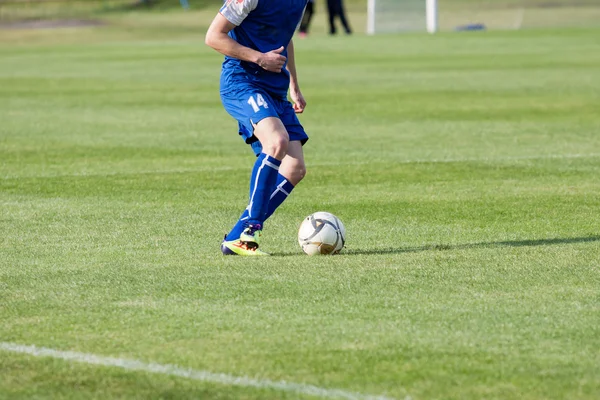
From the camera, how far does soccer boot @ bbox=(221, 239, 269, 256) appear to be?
26.5 feet

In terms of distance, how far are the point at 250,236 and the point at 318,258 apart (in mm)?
476

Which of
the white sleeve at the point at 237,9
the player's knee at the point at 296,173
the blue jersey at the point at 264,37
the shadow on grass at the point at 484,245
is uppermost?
the white sleeve at the point at 237,9

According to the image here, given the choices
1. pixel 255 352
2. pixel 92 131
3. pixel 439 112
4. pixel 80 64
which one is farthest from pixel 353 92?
pixel 255 352

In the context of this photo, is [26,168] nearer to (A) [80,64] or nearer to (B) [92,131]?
(B) [92,131]

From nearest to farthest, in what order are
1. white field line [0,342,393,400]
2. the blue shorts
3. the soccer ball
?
white field line [0,342,393,400] < the soccer ball < the blue shorts

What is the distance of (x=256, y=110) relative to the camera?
816 cm

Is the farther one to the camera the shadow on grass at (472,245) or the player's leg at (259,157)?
the shadow on grass at (472,245)

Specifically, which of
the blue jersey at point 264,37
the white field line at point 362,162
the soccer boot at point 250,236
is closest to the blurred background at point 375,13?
the white field line at point 362,162

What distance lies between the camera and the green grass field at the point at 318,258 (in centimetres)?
530

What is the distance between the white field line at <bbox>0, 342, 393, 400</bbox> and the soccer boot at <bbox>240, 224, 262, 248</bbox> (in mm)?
2546

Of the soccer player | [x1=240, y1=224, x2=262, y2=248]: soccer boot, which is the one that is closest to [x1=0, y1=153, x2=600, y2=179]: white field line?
the soccer player

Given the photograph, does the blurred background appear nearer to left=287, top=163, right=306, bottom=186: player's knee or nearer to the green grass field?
the green grass field

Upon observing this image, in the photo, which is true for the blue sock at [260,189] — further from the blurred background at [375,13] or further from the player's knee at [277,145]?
the blurred background at [375,13]

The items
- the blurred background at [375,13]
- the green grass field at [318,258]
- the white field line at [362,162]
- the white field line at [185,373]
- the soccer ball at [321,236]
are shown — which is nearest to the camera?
the white field line at [185,373]
